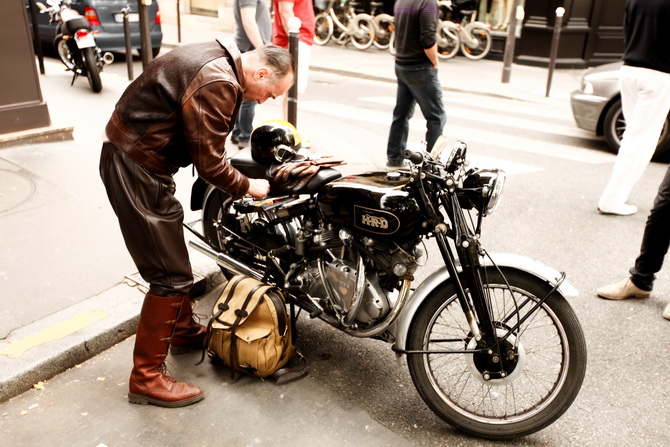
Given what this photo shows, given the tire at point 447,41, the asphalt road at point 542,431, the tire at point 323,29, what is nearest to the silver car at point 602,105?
the asphalt road at point 542,431

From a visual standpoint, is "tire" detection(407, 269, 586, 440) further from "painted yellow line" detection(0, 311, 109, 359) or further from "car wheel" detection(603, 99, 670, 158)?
"car wheel" detection(603, 99, 670, 158)

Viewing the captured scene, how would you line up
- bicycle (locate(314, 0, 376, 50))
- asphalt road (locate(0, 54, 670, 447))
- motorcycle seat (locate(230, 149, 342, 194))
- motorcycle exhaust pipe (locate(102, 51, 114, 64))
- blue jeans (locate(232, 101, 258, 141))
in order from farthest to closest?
bicycle (locate(314, 0, 376, 50)) → motorcycle exhaust pipe (locate(102, 51, 114, 64)) → blue jeans (locate(232, 101, 258, 141)) → motorcycle seat (locate(230, 149, 342, 194)) → asphalt road (locate(0, 54, 670, 447))

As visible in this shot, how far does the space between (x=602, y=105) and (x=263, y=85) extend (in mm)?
6049

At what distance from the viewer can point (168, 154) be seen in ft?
9.30

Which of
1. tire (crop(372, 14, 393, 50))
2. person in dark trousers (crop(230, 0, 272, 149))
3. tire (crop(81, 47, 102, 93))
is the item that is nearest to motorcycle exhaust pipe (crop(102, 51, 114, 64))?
tire (crop(81, 47, 102, 93))

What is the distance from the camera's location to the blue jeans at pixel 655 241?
4.06 m

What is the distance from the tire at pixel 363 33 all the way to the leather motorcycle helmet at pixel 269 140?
14.3m

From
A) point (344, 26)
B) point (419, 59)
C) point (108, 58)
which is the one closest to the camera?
point (419, 59)

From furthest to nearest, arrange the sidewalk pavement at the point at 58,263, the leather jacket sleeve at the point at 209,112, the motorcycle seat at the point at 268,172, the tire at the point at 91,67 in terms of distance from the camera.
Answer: the tire at the point at 91,67 < the sidewalk pavement at the point at 58,263 < the motorcycle seat at the point at 268,172 < the leather jacket sleeve at the point at 209,112

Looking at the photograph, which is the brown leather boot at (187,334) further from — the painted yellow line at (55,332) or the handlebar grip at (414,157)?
the handlebar grip at (414,157)

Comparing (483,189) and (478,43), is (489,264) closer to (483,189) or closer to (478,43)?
(483,189)

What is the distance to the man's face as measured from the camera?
2824 mm

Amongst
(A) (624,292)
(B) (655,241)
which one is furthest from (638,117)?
(A) (624,292)

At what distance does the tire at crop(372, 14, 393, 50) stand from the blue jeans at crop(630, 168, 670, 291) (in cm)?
1364
